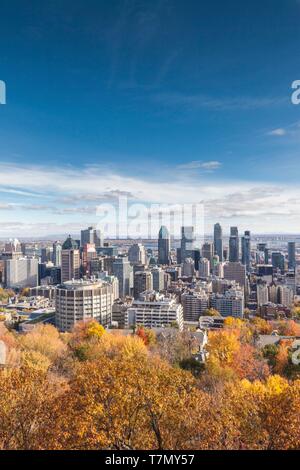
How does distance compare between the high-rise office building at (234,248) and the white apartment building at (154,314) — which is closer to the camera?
the white apartment building at (154,314)

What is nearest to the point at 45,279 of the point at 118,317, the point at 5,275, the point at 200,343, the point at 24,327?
the point at 5,275

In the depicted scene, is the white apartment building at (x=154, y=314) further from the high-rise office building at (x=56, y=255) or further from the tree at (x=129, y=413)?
the high-rise office building at (x=56, y=255)

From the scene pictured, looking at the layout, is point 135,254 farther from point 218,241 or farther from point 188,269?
point 218,241

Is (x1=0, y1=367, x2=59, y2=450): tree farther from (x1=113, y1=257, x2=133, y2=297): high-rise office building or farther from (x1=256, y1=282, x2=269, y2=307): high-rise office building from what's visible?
(x1=113, y1=257, x2=133, y2=297): high-rise office building

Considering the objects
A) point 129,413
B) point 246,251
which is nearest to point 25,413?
point 129,413

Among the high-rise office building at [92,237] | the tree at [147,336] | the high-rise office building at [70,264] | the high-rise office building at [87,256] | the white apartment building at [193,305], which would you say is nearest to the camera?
the tree at [147,336]

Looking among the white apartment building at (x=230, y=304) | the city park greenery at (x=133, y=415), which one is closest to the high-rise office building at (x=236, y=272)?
the white apartment building at (x=230, y=304)
